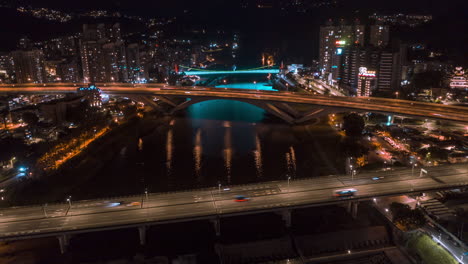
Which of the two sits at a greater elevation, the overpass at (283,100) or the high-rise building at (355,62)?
the high-rise building at (355,62)

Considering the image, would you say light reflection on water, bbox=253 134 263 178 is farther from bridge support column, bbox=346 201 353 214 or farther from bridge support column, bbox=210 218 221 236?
bridge support column, bbox=210 218 221 236

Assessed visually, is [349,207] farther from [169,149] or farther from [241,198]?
[169,149]

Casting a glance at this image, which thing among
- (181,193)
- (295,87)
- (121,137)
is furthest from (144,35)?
(181,193)

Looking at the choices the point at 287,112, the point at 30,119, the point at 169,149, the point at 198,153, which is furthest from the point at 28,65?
the point at 287,112

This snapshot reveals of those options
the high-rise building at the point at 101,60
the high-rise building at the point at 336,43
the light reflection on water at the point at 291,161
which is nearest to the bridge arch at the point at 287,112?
the light reflection on water at the point at 291,161

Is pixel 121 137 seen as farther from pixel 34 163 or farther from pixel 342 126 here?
pixel 342 126

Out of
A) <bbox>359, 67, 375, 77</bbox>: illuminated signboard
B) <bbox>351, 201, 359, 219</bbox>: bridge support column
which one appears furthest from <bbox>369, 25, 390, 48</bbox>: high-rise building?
<bbox>351, 201, 359, 219</bbox>: bridge support column

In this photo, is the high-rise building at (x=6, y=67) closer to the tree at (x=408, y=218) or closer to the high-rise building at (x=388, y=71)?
the high-rise building at (x=388, y=71)
